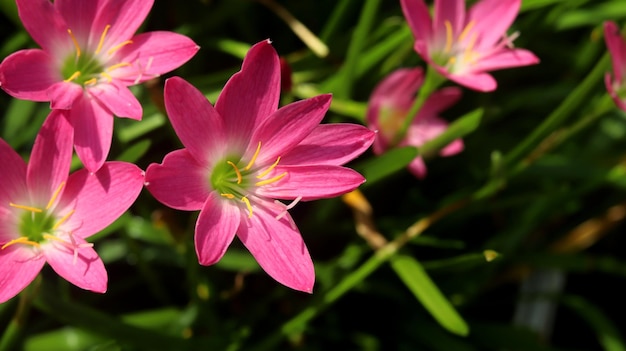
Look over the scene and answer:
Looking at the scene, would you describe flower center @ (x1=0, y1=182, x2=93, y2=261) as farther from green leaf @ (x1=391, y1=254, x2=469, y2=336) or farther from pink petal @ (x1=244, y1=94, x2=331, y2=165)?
green leaf @ (x1=391, y1=254, x2=469, y2=336)

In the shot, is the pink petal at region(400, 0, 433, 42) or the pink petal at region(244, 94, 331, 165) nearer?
the pink petal at region(244, 94, 331, 165)

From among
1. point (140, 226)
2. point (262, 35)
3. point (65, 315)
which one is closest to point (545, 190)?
point (262, 35)

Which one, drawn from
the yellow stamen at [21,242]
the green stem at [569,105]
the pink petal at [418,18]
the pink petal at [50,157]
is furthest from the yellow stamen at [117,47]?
the green stem at [569,105]

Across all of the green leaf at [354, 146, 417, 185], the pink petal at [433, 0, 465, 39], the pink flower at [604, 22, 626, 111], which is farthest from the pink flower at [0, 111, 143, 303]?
the pink flower at [604, 22, 626, 111]

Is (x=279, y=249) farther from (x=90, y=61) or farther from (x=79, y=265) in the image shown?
(x=90, y=61)

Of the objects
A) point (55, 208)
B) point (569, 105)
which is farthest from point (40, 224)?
point (569, 105)

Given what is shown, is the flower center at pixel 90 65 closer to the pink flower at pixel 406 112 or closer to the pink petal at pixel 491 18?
the pink flower at pixel 406 112

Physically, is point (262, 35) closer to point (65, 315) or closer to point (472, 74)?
point (472, 74)
